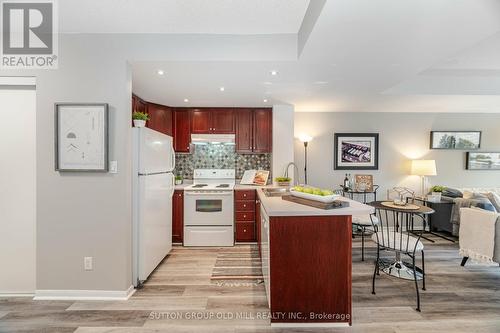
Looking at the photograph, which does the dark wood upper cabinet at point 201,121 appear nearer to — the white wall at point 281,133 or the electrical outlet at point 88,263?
the white wall at point 281,133

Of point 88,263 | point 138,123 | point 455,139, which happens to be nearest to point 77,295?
point 88,263

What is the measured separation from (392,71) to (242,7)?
1746mm

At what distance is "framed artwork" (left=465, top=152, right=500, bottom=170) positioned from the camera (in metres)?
4.73

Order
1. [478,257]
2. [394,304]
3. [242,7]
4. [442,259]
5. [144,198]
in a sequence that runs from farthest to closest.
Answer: [442,259] < [478,257] < [144,198] < [394,304] < [242,7]

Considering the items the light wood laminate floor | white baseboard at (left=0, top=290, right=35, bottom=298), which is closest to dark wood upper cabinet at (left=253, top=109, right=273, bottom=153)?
the light wood laminate floor

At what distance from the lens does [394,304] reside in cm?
228

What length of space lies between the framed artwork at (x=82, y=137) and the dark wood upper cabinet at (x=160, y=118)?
158 centimetres

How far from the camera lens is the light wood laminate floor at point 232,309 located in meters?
1.98

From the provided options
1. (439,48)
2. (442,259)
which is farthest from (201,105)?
(442,259)

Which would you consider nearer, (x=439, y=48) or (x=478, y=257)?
(x=439, y=48)

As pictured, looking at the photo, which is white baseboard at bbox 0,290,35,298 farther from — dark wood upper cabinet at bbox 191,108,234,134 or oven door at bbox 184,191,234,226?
dark wood upper cabinet at bbox 191,108,234,134

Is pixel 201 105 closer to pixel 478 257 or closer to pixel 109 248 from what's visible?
pixel 109 248

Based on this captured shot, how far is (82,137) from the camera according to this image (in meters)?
2.32

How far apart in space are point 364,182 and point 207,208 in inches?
116
